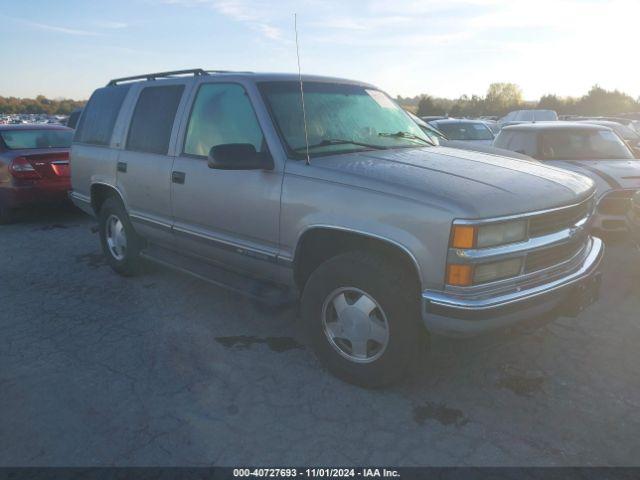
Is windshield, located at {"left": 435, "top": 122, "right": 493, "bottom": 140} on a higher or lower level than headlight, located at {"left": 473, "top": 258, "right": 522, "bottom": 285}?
higher

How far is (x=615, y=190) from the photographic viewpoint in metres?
6.24

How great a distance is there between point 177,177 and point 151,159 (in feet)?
1.65

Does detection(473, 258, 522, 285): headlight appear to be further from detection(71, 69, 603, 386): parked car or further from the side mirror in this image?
the side mirror

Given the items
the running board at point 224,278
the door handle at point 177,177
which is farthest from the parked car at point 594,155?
the door handle at point 177,177

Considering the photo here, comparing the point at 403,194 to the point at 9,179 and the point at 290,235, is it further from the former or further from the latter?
the point at 9,179

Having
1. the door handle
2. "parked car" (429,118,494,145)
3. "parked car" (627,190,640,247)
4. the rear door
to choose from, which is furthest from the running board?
"parked car" (429,118,494,145)

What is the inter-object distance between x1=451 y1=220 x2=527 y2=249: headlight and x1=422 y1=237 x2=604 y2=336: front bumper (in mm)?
280

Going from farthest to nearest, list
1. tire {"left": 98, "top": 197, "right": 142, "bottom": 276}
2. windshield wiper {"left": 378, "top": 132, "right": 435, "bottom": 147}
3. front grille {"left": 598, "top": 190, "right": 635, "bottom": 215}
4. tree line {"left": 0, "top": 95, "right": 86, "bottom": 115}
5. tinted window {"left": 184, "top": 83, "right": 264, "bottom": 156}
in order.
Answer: tree line {"left": 0, "top": 95, "right": 86, "bottom": 115} < front grille {"left": 598, "top": 190, "right": 635, "bottom": 215} < tire {"left": 98, "top": 197, "right": 142, "bottom": 276} < windshield wiper {"left": 378, "top": 132, "right": 435, "bottom": 147} < tinted window {"left": 184, "top": 83, "right": 264, "bottom": 156}

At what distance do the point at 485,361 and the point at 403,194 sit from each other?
1496 mm

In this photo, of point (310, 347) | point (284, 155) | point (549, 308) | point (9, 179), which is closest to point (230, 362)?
point (310, 347)

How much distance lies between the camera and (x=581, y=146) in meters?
7.21

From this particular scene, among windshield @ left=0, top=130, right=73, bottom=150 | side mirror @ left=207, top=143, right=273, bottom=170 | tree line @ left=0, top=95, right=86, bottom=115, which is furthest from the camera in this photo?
tree line @ left=0, top=95, right=86, bottom=115

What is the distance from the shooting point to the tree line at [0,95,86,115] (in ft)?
198

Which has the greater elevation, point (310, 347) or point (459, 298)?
point (459, 298)
